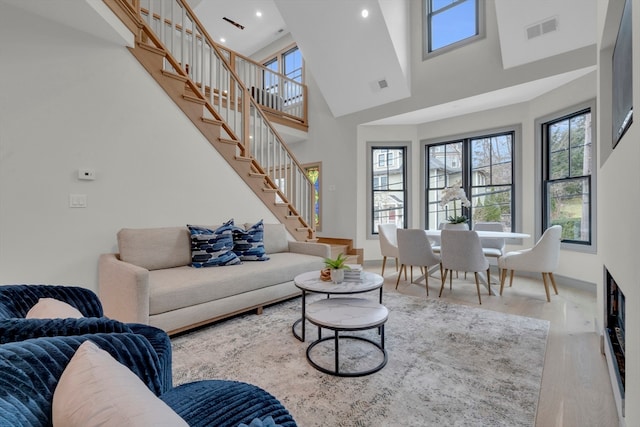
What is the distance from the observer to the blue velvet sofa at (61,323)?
88 cm

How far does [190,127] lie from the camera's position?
3.53m

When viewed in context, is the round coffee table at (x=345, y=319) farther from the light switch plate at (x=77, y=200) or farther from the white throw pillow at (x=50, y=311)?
the light switch plate at (x=77, y=200)

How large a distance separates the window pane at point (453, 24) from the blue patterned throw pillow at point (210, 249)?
460 cm

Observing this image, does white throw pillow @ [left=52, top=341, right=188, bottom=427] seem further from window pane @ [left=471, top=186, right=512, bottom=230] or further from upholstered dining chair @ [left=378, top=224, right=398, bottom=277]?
window pane @ [left=471, top=186, right=512, bottom=230]

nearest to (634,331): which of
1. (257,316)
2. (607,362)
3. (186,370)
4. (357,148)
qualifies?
(607,362)

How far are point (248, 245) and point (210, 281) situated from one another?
88 cm

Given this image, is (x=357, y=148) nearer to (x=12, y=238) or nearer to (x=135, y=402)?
(x=12, y=238)

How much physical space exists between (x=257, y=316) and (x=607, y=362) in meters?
2.78

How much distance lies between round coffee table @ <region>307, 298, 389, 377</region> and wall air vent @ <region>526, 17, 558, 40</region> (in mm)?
3928

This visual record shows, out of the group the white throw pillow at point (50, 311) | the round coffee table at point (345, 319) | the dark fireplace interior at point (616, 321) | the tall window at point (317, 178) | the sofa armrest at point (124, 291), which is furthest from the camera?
the tall window at point (317, 178)

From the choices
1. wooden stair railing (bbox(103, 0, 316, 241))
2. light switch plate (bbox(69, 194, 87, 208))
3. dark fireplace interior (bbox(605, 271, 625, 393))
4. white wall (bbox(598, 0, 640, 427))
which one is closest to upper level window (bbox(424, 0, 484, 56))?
white wall (bbox(598, 0, 640, 427))

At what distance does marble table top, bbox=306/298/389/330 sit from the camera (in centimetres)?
189

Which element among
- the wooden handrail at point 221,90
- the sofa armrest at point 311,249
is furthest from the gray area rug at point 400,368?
the wooden handrail at point 221,90

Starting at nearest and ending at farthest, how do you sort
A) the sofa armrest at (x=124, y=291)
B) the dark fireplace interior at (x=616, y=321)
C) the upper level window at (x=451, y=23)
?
1. the dark fireplace interior at (x=616, y=321)
2. the sofa armrest at (x=124, y=291)
3. the upper level window at (x=451, y=23)
